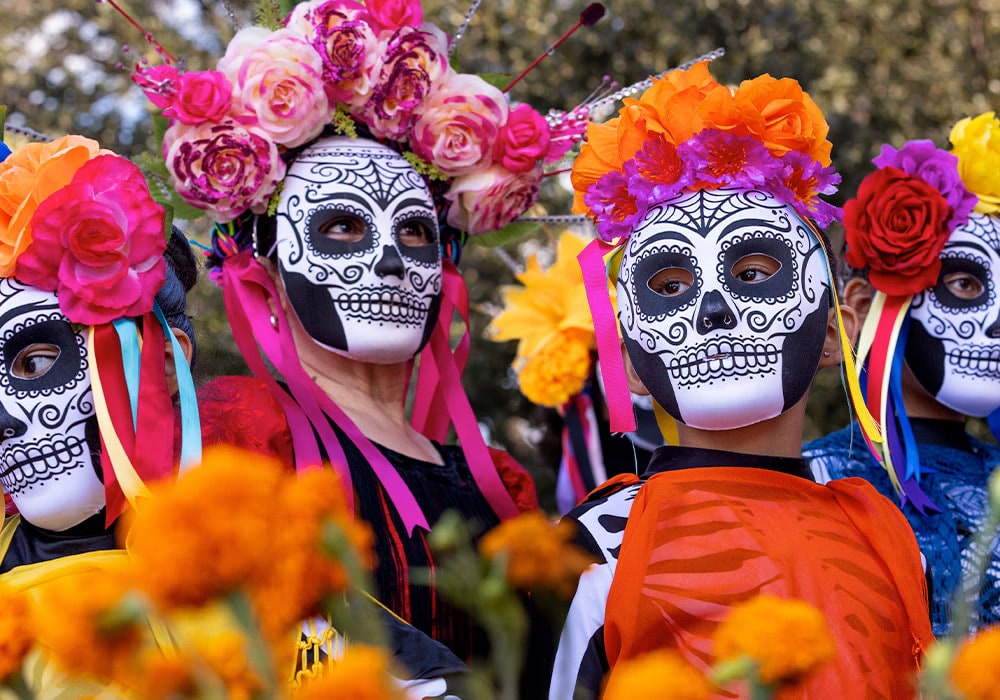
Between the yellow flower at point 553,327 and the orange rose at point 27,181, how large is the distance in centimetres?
245

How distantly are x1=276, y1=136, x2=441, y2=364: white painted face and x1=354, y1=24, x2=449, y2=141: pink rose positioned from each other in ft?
0.35

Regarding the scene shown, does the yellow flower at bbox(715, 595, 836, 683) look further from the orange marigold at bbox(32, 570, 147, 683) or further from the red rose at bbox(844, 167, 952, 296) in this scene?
the red rose at bbox(844, 167, 952, 296)

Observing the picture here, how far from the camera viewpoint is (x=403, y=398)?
3275 mm

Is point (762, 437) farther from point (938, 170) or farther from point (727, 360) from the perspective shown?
point (938, 170)

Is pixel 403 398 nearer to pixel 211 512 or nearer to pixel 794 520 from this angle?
pixel 794 520

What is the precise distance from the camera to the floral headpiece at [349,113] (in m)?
3.04

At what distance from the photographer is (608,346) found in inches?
101

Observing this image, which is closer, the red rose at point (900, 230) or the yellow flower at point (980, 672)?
the yellow flower at point (980, 672)

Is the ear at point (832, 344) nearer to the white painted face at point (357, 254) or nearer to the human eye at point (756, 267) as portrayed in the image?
the human eye at point (756, 267)

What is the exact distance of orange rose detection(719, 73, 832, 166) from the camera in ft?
8.28

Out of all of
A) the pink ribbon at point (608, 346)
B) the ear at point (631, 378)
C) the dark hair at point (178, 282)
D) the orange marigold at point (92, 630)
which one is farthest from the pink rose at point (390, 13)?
the orange marigold at point (92, 630)

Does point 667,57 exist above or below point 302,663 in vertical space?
above

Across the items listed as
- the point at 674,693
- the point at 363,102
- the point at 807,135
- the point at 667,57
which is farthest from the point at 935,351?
the point at 667,57

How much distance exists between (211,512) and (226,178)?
2.41 metres
